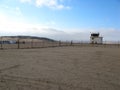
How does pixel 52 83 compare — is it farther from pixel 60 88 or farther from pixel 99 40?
pixel 99 40

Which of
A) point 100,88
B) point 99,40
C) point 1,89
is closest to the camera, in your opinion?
point 1,89

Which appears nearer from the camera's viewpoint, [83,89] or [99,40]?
[83,89]

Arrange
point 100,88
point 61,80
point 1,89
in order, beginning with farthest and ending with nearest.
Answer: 1. point 61,80
2. point 100,88
3. point 1,89

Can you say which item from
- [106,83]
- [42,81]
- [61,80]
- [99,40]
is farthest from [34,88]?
[99,40]

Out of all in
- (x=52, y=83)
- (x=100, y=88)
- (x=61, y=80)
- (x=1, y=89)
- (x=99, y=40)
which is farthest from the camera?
(x=99, y=40)

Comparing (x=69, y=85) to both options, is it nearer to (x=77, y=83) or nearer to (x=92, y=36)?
(x=77, y=83)

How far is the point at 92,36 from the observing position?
80.6 m

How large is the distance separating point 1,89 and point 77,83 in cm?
276

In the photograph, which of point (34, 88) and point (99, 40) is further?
point (99, 40)

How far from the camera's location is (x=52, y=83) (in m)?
7.03

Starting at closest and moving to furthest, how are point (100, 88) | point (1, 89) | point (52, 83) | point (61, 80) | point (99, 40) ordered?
point (1, 89) < point (100, 88) < point (52, 83) < point (61, 80) < point (99, 40)

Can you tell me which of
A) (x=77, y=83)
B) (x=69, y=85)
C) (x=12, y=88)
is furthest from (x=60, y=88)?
(x=12, y=88)

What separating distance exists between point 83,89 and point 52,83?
1.27 metres

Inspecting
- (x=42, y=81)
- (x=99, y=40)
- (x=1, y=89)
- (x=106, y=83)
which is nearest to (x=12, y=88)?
(x=1, y=89)
